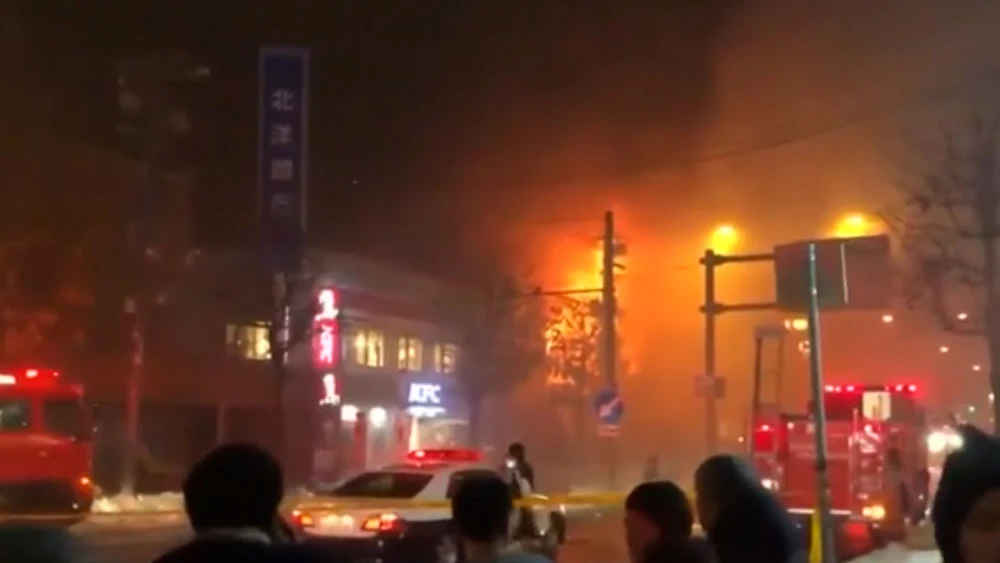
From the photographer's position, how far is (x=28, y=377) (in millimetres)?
20984

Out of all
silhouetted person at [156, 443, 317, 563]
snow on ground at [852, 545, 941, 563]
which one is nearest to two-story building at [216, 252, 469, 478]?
snow on ground at [852, 545, 941, 563]

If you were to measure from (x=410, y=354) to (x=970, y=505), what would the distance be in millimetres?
46286

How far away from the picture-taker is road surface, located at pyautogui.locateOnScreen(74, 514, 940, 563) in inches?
677

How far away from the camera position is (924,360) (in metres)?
48.2

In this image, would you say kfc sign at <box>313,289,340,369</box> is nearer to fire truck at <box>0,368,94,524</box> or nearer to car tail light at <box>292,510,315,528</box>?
fire truck at <box>0,368,94,524</box>

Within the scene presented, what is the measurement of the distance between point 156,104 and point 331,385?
962cm

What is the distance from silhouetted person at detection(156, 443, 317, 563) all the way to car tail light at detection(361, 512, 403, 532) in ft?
34.2

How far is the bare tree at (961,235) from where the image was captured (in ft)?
79.8

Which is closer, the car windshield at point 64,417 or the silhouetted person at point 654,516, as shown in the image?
the silhouetted person at point 654,516

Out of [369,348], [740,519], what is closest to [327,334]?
[369,348]

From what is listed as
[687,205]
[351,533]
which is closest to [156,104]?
[687,205]

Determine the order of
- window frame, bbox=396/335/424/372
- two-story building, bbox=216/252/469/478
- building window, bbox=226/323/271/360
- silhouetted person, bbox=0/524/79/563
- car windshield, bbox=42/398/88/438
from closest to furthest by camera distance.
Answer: silhouetted person, bbox=0/524/79/563, car windshield, bbox=42/398/88/438, building window, bbox=226/323/271/360, two-story building, bbox=216/252/469/478, window frame, bbox=396/335/424/372

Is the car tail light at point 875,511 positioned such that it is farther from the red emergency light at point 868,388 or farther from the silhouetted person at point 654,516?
the silhouetted person at point 654,516

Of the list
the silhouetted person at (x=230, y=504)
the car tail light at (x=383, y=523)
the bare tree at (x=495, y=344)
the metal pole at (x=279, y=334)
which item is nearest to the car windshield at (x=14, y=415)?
the car tail light at (x=383, y=523)
